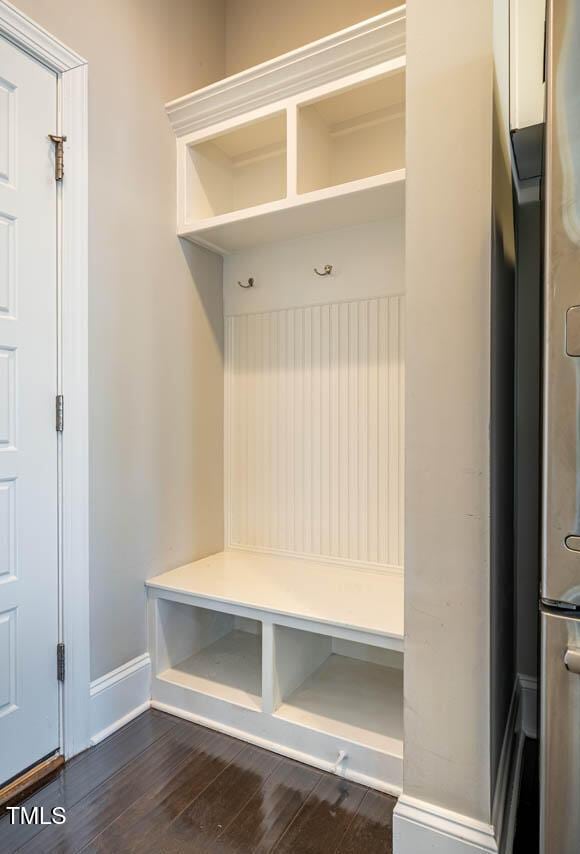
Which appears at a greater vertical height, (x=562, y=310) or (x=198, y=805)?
(x=562, y=310)

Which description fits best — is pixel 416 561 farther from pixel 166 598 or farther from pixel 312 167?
pixel 312 167

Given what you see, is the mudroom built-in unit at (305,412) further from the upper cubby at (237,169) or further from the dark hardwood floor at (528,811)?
the dark hardwood floor at (528,811)

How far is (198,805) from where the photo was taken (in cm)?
139

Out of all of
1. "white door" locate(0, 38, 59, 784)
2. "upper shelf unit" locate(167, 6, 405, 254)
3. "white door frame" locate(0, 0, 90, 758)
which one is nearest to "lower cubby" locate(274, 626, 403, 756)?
"white door frame" locate(0, 0, 90, 758)

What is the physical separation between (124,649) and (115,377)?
1.01 meters

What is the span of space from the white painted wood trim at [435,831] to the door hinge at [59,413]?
4.68ft

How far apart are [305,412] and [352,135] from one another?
1197 mm

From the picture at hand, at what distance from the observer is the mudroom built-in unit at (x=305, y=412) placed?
5.37 feet

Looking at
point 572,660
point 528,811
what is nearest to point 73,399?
point 572,660

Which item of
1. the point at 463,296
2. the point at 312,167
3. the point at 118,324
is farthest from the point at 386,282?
the point at 118,324

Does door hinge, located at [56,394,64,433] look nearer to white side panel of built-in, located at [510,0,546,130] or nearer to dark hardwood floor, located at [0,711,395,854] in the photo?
dark hardwood floor, located at [0,711,395,854]

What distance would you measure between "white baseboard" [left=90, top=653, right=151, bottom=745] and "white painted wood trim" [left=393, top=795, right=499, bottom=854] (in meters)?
1.06

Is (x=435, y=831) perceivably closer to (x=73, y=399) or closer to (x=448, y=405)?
(x=448, y=405)

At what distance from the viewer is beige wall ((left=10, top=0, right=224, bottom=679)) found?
1.67 m
